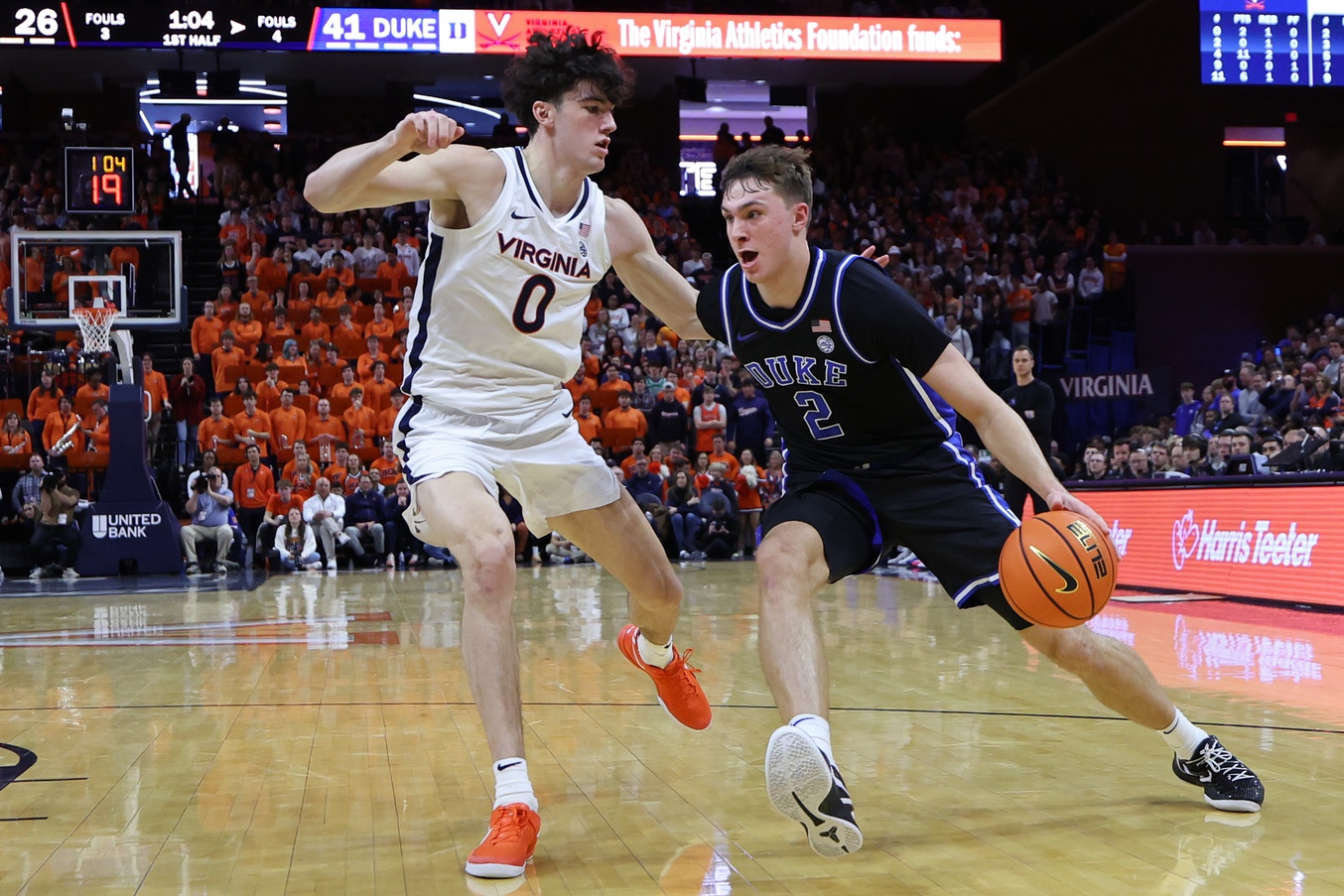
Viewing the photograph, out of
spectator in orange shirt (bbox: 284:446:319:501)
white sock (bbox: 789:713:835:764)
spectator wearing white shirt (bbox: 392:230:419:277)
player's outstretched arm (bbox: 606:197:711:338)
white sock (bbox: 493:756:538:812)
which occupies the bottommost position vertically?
spectator in orange shirt (bbox: 284:446:319:501)

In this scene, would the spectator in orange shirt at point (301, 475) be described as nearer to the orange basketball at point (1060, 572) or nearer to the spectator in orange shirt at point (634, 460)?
the spectator in orange shirt at point (634, 460)

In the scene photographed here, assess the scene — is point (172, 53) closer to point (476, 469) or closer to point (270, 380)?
point (270, 380)

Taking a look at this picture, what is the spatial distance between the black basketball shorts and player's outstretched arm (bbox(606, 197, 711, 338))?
0.80 meters

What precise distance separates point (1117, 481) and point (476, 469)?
8678 millimetres

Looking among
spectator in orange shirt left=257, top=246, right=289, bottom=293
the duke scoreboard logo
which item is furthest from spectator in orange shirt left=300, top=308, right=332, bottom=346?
the duke scoreboard logo

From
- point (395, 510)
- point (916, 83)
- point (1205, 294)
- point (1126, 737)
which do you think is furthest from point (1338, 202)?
point (1126, 737)

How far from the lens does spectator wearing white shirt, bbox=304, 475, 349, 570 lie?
51.1 ft

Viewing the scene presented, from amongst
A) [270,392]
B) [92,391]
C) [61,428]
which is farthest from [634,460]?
[61,428]

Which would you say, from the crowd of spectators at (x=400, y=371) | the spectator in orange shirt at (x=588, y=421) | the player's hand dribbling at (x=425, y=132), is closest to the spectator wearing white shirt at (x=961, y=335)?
the crowd of spectators at (x=400, y=371)

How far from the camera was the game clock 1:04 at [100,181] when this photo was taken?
55.1 ft

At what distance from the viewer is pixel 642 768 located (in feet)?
14.7

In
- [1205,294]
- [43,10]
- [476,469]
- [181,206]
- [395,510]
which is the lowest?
[395,510]

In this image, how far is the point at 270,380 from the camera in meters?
16.9

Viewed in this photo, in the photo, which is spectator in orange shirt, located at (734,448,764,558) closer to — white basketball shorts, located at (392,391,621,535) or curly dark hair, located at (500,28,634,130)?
white basketball shorts, located at (392,391,621,535)
